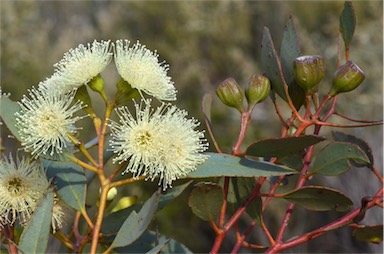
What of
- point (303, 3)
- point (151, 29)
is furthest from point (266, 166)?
point (151, 29)

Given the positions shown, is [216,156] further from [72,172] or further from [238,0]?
[238,0]

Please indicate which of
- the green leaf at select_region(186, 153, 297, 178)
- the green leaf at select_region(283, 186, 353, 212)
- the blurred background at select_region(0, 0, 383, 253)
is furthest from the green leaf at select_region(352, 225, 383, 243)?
the blurred background at select_region(0, 0, 383, 253)

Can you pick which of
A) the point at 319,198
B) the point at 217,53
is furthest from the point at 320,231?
the point at 217,53

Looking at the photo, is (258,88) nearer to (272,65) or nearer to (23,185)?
(272,65)

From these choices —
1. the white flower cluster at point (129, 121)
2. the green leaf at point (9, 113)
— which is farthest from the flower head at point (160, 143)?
the green leaf at point (9, 113)

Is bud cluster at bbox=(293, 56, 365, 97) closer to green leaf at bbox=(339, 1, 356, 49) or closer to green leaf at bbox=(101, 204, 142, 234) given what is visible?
green leaf at bbox=(339, 1, 356, 49)

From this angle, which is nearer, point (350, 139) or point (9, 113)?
point (9, 113)

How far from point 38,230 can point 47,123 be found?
11 cm

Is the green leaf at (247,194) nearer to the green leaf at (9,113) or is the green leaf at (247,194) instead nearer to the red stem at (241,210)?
the red stem at (241,210)

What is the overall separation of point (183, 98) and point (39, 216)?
4.63m

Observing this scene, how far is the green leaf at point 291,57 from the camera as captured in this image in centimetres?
70

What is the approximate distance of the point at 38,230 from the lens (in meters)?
0.55

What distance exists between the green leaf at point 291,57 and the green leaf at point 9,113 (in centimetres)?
31

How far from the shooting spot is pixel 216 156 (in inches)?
24.1
